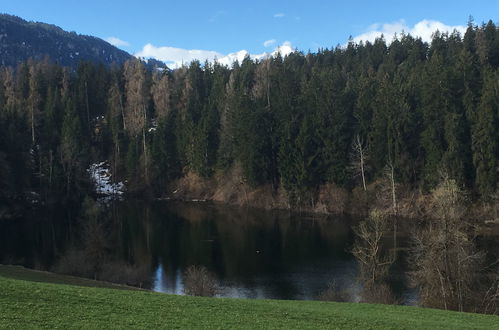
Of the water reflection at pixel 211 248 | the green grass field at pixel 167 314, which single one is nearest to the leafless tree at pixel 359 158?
the water reflection at pixel 211 248

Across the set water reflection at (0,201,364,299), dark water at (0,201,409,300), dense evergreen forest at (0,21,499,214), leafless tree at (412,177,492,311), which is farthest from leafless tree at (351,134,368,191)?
leafless tree at (412,177,492,311)

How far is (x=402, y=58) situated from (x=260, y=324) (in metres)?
131

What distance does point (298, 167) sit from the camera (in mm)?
81500

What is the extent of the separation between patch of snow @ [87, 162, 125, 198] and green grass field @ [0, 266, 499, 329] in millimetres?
79826

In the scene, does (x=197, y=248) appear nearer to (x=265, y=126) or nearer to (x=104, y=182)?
(x=265, y=126)

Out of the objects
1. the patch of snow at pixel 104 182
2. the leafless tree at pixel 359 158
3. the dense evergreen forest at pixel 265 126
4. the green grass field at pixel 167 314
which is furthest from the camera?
the patch of snow at pixel 104 182

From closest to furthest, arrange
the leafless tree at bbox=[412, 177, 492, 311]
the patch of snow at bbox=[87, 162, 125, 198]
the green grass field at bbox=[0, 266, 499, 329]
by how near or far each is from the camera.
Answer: the green grass field at bbox=[0, 266, 499, 329], the leafless tree at bbox=[412, 177, 492, 311], the patch of snow at bbox=[87, 162, 125, 198]

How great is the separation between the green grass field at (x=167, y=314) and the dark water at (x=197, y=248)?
16830 millimetres

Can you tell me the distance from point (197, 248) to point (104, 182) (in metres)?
52.9

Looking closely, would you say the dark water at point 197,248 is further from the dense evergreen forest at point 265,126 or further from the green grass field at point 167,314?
the green grass field at point 167,314

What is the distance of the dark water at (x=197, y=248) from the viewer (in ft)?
136

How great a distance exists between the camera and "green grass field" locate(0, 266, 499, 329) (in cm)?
1521

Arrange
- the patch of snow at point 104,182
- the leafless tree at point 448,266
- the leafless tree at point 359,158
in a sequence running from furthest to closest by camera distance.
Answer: the patch of snow at point 104,182 < the leafless tree at point 359,158 < the leafless tree at point 448,266

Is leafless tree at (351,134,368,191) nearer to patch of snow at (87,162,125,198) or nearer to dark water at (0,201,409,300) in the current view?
dark water at (0,201,409,300)
